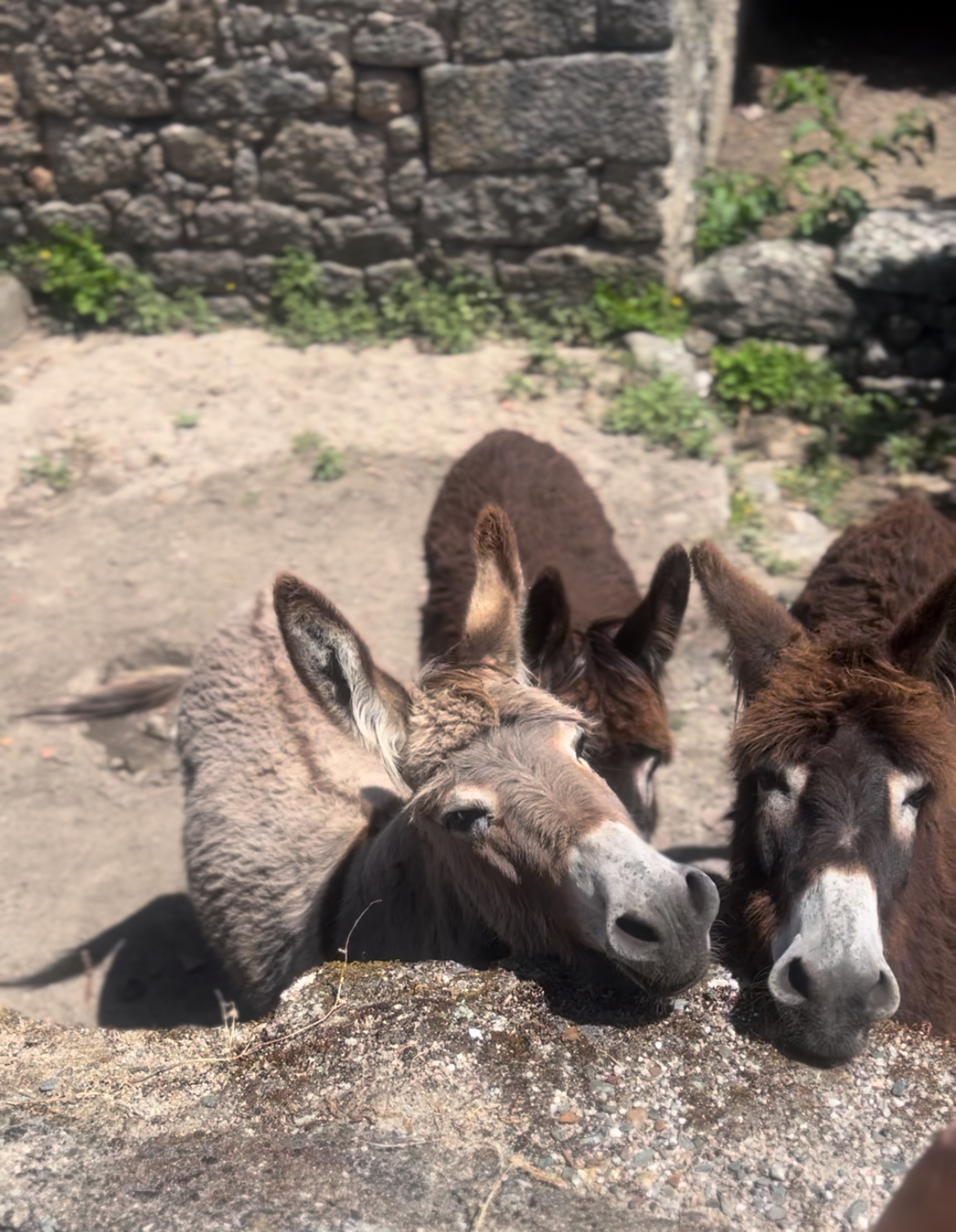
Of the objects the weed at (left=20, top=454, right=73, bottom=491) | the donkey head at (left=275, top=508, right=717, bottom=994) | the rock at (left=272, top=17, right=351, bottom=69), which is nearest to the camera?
the donkey head at (left=275, top=508, right=717, bottom=994)

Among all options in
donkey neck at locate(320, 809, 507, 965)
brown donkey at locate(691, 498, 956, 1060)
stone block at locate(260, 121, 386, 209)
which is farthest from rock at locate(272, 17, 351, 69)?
donkey neck at locate(320, 809, 507, 965)

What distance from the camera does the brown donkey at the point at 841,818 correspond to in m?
2.29

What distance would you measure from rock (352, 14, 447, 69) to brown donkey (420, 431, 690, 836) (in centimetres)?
359

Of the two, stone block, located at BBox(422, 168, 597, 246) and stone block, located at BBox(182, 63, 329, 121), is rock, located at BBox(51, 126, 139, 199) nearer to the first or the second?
stone block, located at BBox(182, 63, 329, 121)

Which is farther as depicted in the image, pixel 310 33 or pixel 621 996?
pixel 310 33

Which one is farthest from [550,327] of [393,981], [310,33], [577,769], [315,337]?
[393,981]

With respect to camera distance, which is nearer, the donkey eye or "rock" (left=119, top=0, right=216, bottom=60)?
the donkey eye

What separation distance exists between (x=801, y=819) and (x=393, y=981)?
39.0 inches

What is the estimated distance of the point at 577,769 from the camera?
2805 millimetres

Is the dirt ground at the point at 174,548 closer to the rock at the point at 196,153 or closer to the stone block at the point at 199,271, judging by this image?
the stone block at the point at 199,271

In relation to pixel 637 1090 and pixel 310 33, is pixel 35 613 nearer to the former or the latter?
pixel 310 33

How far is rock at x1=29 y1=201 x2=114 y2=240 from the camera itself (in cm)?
830

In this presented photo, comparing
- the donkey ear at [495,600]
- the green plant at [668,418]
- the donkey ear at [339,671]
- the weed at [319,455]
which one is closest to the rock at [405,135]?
the weed at [319,455]

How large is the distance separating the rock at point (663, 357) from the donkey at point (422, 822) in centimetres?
426
